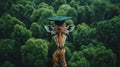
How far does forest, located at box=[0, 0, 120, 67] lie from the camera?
976 inches

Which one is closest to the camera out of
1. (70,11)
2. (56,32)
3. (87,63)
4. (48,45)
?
(56,32)

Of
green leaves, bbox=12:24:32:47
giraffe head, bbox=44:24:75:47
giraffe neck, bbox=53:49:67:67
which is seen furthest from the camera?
green leaves, bbox=12:24:32:47

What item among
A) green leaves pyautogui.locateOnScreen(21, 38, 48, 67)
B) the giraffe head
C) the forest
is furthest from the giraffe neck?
green leaves pyautogui.locateOnScreen(21, 38, 48, 67)

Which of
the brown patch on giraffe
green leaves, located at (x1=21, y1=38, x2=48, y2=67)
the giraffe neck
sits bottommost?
green leaves, located at (x1=21, y1=38, x2=48, y2=67)

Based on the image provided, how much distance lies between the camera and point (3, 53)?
25609 mm

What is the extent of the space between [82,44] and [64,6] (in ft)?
19.8

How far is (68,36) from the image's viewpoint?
94.3ft

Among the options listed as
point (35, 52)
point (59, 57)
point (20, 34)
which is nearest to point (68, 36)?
point (20, 34)

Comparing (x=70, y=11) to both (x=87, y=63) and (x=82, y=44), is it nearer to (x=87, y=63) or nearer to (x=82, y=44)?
(x=82, y=44)

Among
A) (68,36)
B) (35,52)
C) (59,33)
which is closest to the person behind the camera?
(59,33)

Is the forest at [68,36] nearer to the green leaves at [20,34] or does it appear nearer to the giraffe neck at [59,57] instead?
the green leaves at [20,34]

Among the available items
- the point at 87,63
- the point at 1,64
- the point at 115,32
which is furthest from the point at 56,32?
the point at 115,32

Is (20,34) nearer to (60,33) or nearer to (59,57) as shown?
(60,33)

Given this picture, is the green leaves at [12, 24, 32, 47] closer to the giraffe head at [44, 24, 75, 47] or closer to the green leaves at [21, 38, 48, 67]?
the green leaves at [21, 38, 48, 67]
